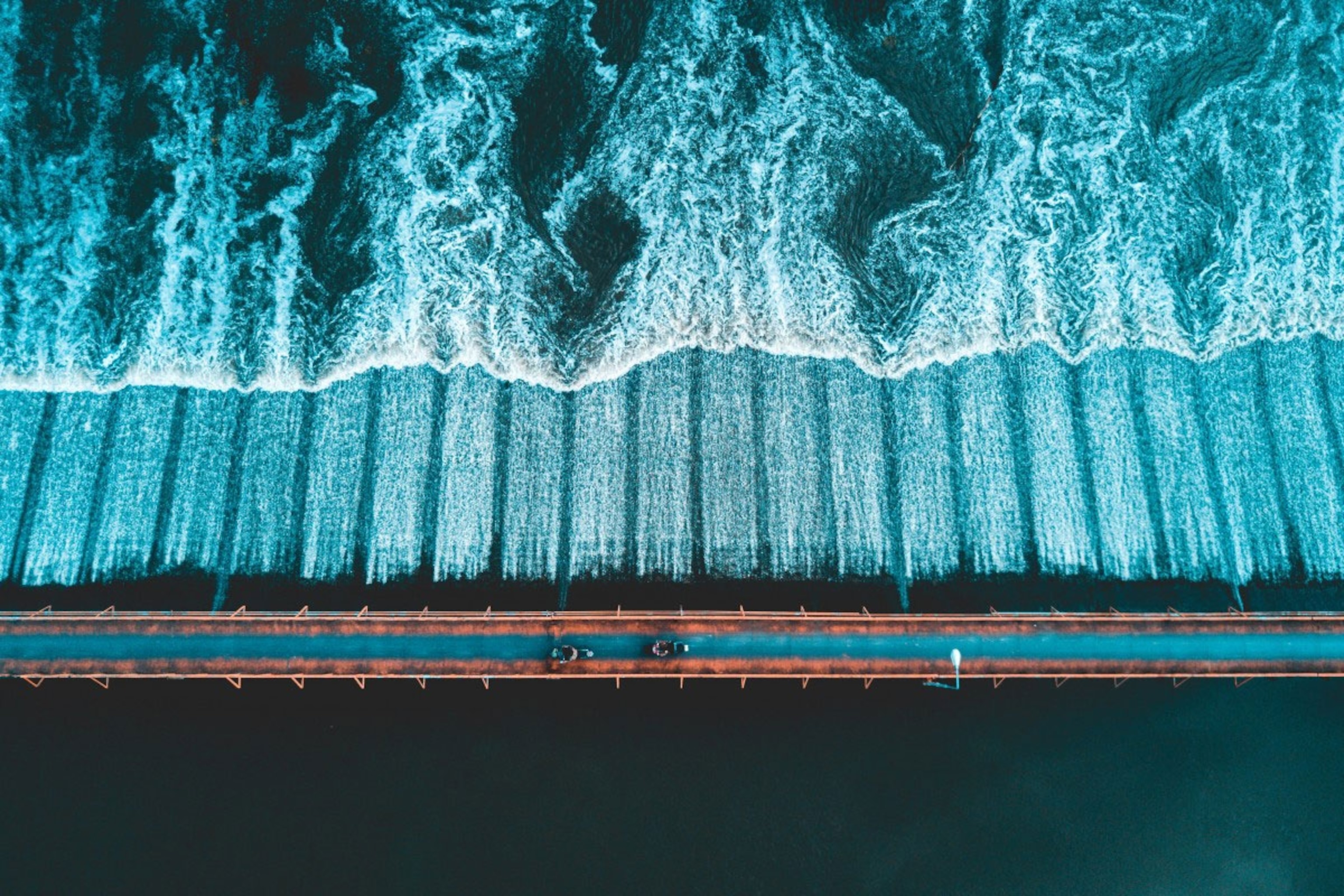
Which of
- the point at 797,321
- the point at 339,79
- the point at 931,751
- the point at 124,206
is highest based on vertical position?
the point at 339,79

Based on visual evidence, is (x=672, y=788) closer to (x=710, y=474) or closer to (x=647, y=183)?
(x=710, y=474)

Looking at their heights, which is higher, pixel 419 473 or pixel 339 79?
pixel 339 79

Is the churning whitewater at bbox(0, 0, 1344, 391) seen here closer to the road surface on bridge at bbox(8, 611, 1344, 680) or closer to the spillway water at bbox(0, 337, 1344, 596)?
the spillway water at bbox(0, 337, 1344, 596)

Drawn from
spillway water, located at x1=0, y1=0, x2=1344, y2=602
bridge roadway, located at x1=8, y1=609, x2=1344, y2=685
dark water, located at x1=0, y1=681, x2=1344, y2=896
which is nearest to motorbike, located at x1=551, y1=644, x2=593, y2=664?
bridge roadway, located at x1=8, y1=609, x2=1344, y2=685

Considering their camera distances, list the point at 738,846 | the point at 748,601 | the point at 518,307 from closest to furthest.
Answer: the point at 738,846, the point at 748,601, the point at 518,307

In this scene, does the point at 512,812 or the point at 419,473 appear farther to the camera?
the point at 419,473

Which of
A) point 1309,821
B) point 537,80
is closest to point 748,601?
point 1309,821

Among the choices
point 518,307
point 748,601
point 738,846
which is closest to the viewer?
point 738,846

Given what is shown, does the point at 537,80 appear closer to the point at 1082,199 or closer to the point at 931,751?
the point at 1082,199
